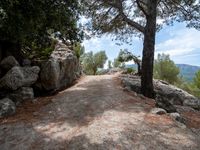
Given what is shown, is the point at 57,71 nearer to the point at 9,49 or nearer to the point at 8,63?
the point at 9,49

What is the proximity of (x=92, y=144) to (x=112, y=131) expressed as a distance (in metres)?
1.07

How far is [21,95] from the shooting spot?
1316 centimetres

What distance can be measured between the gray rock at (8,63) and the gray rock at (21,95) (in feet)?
3.94

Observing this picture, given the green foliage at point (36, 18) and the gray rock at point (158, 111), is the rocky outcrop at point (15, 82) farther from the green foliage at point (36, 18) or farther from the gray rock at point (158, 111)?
the gray rock at point (158, 111)

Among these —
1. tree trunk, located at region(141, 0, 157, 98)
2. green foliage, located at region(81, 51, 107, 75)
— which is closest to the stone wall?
tree trunk, located at region(141, 0, 157, 98)

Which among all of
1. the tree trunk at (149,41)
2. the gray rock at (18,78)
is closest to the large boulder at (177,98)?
→ the tree trunk at (149,41)

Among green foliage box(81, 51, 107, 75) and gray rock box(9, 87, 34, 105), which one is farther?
green foliage box(81, 51, 107, 75)

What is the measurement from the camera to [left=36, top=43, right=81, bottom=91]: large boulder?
1530cm

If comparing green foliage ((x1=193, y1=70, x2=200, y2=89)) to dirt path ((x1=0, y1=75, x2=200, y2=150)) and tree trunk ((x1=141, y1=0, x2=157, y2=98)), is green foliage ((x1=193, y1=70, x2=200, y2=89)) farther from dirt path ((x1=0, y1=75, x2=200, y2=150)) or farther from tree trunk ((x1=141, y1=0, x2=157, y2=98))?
dirt path ((x1=0, y1=75, x2=200, y2=150))

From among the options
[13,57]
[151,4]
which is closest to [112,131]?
[13,57]

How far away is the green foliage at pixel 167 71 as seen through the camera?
57.8 metres

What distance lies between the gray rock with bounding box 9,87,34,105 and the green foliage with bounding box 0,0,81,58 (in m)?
2.00

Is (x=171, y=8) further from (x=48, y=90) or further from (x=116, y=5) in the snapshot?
(x=48, y=90)

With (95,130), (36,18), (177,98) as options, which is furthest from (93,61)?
(95,130)
